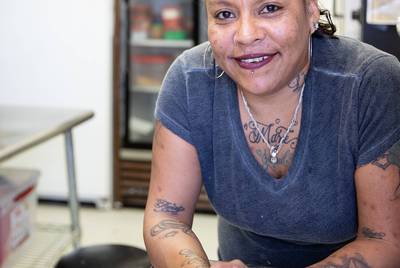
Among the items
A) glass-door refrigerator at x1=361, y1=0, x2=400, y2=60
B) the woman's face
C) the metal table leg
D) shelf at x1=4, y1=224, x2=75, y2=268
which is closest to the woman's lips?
the woman's face

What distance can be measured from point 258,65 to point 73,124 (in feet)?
4.07

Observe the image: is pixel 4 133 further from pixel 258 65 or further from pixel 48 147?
pixel 48 147

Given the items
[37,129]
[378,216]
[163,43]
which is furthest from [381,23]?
[163,43]

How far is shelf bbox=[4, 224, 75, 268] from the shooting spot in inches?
104

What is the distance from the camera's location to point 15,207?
6.91ft

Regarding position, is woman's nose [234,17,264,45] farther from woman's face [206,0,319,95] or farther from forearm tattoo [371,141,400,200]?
forearm tattoo [371,141,400,200]

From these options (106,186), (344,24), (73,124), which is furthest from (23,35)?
(344,24)

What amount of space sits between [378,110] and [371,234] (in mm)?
230

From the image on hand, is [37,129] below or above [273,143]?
below

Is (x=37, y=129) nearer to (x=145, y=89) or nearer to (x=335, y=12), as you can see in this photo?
(x=335, y=12)

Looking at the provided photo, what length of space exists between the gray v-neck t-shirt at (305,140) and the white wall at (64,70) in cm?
214

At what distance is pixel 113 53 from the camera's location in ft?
11.1

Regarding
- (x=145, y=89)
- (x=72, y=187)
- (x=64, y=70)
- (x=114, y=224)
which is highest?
(x=64, y=70)

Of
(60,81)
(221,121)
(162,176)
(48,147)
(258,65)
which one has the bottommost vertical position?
(48,147)
